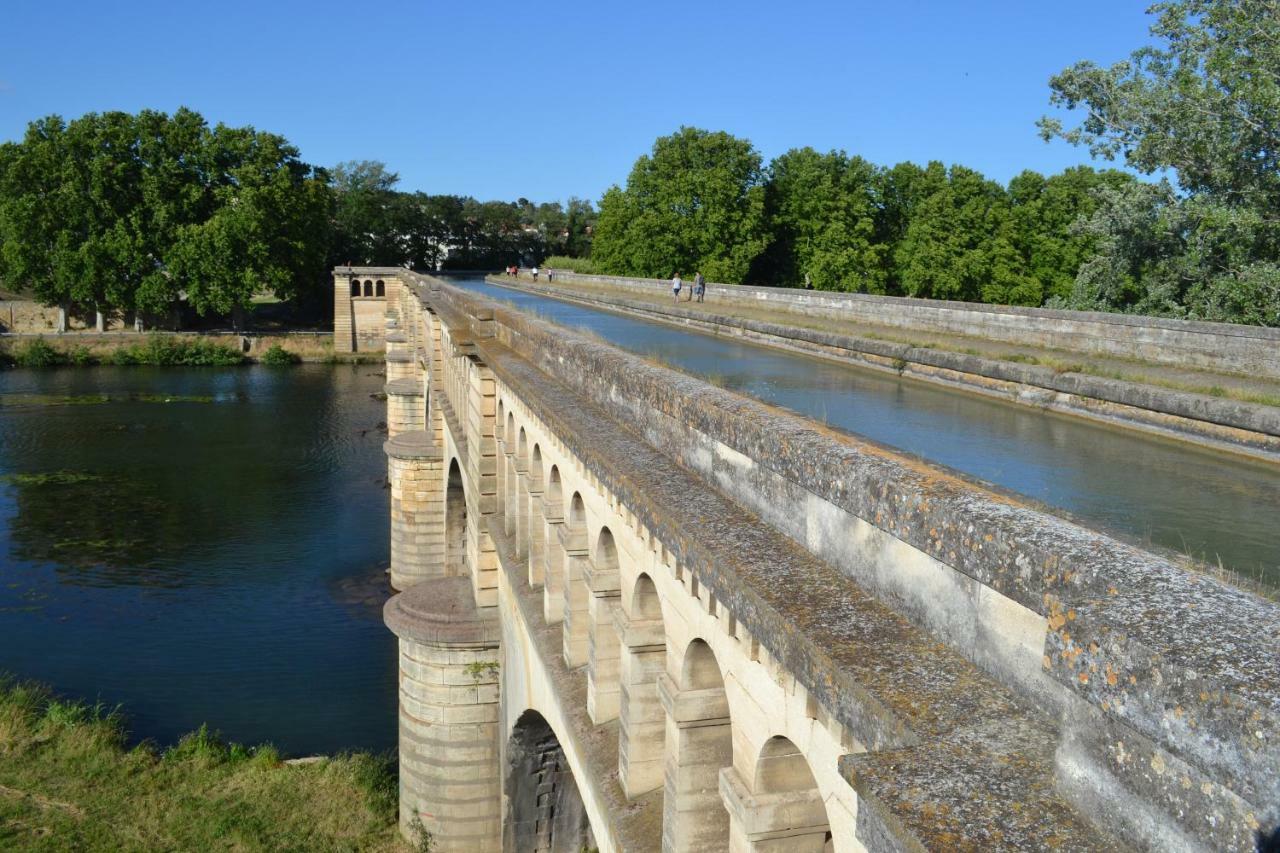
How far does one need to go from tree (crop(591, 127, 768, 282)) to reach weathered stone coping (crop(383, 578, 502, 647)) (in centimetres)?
3774

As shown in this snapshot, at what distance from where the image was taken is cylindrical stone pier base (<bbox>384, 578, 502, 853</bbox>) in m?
15.9

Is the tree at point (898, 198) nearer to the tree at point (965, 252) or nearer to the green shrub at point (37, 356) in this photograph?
the tree at point (965, 252)

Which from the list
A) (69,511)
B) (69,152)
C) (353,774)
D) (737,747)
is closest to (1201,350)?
(737,747)

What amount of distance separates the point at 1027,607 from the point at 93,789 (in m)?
17.0

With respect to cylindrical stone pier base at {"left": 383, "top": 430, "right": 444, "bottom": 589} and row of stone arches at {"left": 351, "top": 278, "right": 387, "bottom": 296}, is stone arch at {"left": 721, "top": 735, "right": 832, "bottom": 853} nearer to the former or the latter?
cylindrical stone pier base at {"left": 383, "top": 430, "right": 444, "bottom": 589}

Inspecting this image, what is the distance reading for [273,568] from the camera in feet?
92.3

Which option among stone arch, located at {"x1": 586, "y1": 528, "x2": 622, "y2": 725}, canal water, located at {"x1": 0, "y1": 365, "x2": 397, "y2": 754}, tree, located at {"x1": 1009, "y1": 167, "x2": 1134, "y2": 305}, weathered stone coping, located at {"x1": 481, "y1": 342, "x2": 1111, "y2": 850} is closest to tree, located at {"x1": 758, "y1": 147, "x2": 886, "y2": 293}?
tree, located at {"x1": 1009, "y1": 167, "x2": 1134, "y2": 305}

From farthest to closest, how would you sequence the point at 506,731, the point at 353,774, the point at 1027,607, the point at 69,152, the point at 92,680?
the point at 69,152 < the point at 92,680 < the point at 353,774 < the point at 506,731 < the point at 1027,607

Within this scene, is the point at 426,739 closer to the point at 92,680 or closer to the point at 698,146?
the point at 92,680

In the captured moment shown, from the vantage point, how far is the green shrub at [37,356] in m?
59.2

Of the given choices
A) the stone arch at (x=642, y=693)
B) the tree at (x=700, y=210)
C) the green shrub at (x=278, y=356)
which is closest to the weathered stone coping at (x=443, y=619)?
the stone arch at (x=642, y=693)

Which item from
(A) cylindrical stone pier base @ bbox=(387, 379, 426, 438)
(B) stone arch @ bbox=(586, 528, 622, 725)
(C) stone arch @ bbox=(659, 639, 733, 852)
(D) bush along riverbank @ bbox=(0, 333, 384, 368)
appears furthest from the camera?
(D) bush along riverbank @ bbox=(0, 333, 384, 368)

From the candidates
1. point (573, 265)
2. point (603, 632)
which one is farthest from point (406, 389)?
point (573, 265)

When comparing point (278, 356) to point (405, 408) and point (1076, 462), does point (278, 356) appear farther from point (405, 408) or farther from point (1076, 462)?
point (1076, 462)
